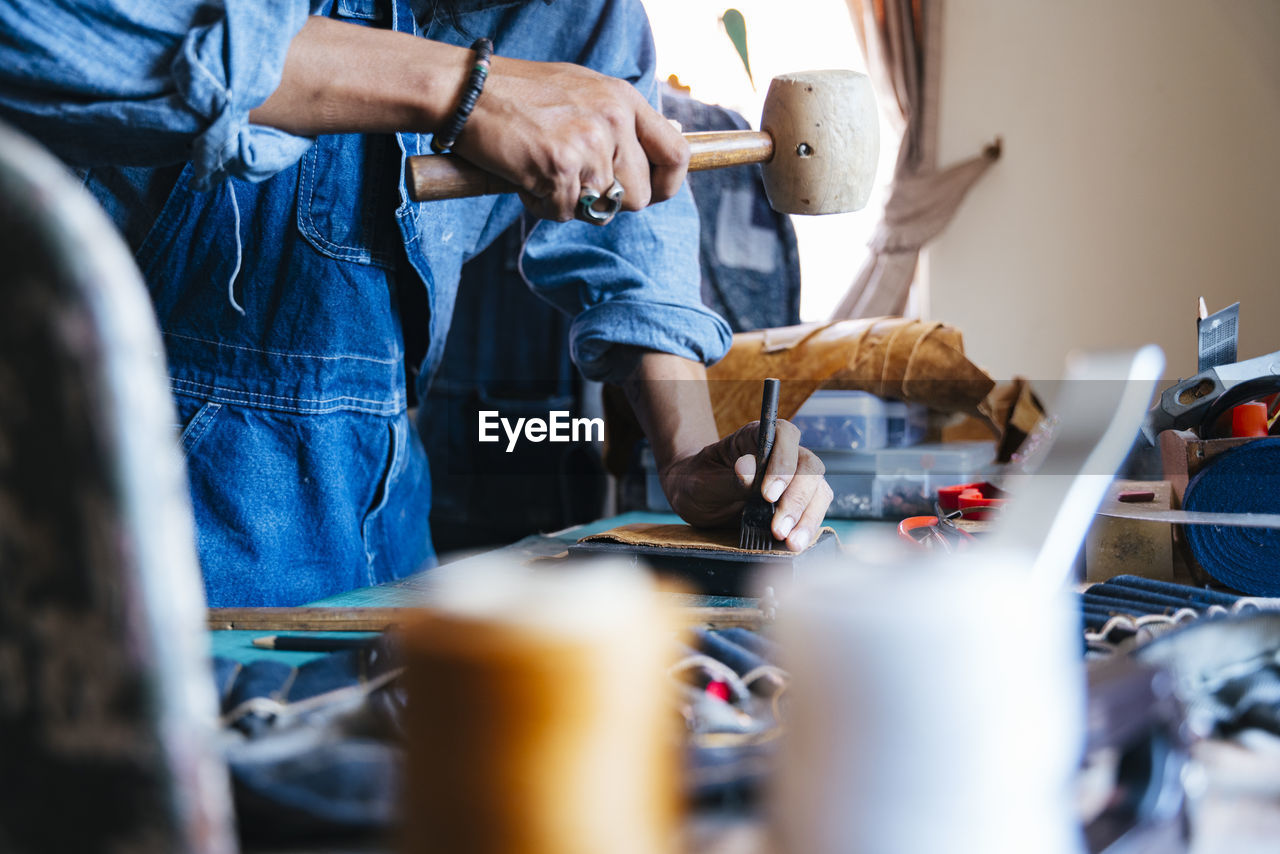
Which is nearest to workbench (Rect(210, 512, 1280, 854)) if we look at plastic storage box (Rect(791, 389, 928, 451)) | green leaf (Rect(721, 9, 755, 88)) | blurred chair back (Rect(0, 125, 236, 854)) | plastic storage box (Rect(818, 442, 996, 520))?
blurred chair back (Rect(0, 125, 236, 854))

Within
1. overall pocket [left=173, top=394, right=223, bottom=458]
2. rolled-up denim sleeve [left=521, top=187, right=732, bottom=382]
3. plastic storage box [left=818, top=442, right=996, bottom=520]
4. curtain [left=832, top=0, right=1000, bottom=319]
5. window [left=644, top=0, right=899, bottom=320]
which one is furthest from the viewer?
curtain [left=832, top=0, right=1000, bottom=319]

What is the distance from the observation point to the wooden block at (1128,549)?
891 millimetres

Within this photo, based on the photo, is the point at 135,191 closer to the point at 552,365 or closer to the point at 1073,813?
the point at 1073,813

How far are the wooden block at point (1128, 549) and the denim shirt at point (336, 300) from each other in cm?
58

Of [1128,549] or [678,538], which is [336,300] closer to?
[678,538]

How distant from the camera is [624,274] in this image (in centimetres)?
130

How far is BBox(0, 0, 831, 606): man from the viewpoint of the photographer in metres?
0.72

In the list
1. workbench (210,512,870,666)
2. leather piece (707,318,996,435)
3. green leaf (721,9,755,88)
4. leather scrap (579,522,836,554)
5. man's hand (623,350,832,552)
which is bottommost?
workbench (210,512,870,666)

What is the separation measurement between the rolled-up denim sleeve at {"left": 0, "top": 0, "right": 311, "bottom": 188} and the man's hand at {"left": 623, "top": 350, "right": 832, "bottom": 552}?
597mm

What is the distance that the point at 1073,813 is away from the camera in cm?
30

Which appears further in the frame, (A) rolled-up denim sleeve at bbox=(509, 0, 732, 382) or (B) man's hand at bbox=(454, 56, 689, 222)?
(A) rolled-up denim sleeve at bbox=(509, 0, 732, 382)

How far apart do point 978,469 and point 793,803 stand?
1.51 metres

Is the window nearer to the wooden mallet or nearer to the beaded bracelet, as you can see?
the wooden mallet

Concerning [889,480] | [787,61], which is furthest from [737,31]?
[889,480]
